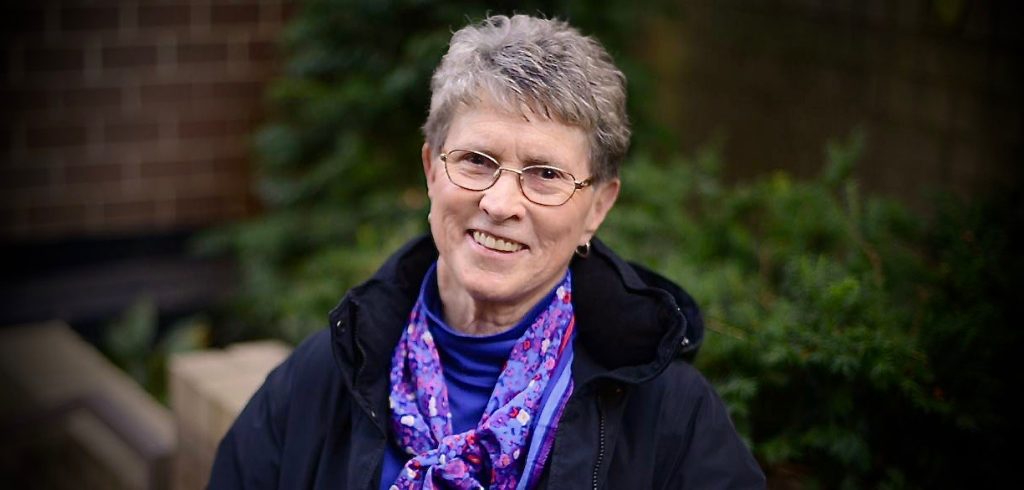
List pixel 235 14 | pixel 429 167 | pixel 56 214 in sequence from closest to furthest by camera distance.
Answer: pixel 429 167, pixel 56 214, pixel 235 14

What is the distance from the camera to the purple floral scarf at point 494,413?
2.29 m

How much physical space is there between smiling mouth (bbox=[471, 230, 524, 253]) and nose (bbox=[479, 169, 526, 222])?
0.05 m

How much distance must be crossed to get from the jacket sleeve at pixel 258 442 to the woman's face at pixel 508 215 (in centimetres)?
49

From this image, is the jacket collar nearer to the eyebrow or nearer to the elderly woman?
the elderly woman

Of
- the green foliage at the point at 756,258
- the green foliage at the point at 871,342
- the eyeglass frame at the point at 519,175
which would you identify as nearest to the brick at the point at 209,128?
the green foliage at the point at 756,258

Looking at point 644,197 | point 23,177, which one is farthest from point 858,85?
point 23,177

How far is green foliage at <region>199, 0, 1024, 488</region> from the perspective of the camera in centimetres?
274

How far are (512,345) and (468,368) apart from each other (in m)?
0.11

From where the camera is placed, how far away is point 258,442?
8.21 feet

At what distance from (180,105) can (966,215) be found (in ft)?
14.4

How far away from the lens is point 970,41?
181 inches

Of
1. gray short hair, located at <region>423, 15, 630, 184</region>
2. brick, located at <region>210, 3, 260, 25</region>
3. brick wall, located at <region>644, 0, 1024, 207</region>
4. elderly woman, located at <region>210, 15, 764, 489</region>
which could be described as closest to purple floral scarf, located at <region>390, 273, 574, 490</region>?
elderly woman, located at <region>210, 15, 764, 489</region>

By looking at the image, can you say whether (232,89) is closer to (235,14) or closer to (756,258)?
(235,14)

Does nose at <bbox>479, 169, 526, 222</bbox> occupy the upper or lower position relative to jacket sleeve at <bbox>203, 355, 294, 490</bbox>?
upper
